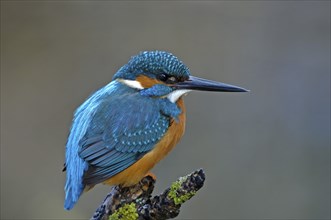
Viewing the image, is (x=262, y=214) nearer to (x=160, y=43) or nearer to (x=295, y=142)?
(x=295, y=142)

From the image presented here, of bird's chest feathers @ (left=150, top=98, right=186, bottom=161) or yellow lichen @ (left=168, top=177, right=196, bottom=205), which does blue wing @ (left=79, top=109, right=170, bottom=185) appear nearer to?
bird's chest feathers @ (left=150, top=98, right=186, bottom=161)

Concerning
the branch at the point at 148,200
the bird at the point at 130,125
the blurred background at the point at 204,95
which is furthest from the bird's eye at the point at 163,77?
the blurred background at the point at 204,95

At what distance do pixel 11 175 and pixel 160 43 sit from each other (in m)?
1.52

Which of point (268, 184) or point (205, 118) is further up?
point (205, 118)

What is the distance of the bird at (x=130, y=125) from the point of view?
249 centimetres

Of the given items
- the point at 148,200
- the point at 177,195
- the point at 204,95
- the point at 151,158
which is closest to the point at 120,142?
the point at 151,158

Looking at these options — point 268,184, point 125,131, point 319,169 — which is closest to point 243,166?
point 268,184

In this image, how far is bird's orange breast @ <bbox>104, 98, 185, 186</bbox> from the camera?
2.58 m

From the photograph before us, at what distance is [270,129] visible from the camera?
4812mm

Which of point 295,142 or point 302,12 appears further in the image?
point 302,12

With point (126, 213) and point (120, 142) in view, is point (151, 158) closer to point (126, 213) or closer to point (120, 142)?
point (120, 142)

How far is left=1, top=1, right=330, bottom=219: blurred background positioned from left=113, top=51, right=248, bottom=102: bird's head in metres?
1.76

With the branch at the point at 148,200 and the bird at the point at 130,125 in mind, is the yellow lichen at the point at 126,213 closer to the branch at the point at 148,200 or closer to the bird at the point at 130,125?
the branch at the point at 148,200

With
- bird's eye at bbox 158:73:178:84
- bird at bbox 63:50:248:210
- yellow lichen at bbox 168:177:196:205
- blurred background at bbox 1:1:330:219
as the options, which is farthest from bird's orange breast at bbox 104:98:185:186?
blurred background at bbox 1:1:330:219
